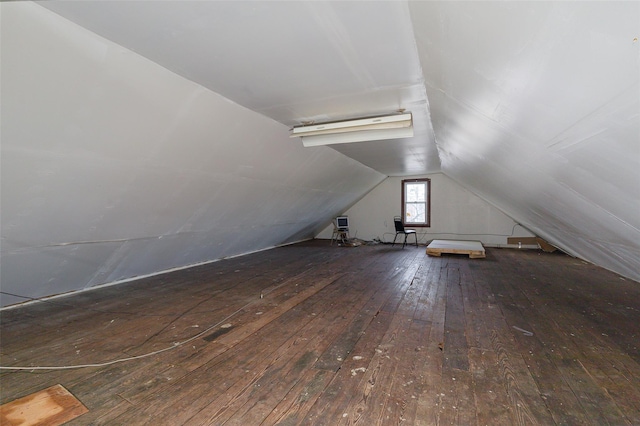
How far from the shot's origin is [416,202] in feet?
30.4

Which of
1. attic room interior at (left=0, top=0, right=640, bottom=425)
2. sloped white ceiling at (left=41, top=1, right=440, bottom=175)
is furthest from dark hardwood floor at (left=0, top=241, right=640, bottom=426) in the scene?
sloped white ceiling at (left=41, top=1, right=440, bottom=175)

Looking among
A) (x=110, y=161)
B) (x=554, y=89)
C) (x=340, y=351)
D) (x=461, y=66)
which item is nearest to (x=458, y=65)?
(x=461, y=66)

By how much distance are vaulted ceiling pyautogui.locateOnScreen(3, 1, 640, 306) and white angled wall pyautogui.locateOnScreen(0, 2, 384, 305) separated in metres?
0.16

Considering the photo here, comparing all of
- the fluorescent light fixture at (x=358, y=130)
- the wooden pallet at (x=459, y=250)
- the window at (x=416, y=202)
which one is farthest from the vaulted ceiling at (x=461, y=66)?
the window at (x=416, y=202)

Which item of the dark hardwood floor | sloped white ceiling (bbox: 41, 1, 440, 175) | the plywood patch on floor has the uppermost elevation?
sloped white ceiling (bbox: 41, 1, 440, 175)

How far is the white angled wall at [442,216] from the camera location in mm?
8312

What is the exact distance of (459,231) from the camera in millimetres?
8734

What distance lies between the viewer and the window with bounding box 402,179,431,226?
358 inches

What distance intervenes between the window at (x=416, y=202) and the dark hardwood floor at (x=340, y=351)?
15.5ft

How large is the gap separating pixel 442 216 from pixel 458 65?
759cm

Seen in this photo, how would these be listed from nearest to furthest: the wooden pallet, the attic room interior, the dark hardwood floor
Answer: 1. the attic room interior
2. the dark hardwood floor
3. the wooden pallet

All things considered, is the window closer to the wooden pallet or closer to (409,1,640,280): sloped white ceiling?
the wooden pallet

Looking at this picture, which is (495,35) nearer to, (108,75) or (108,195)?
(108,75)

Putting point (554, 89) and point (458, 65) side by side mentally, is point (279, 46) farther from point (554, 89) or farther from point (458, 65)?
point (554, 89)
